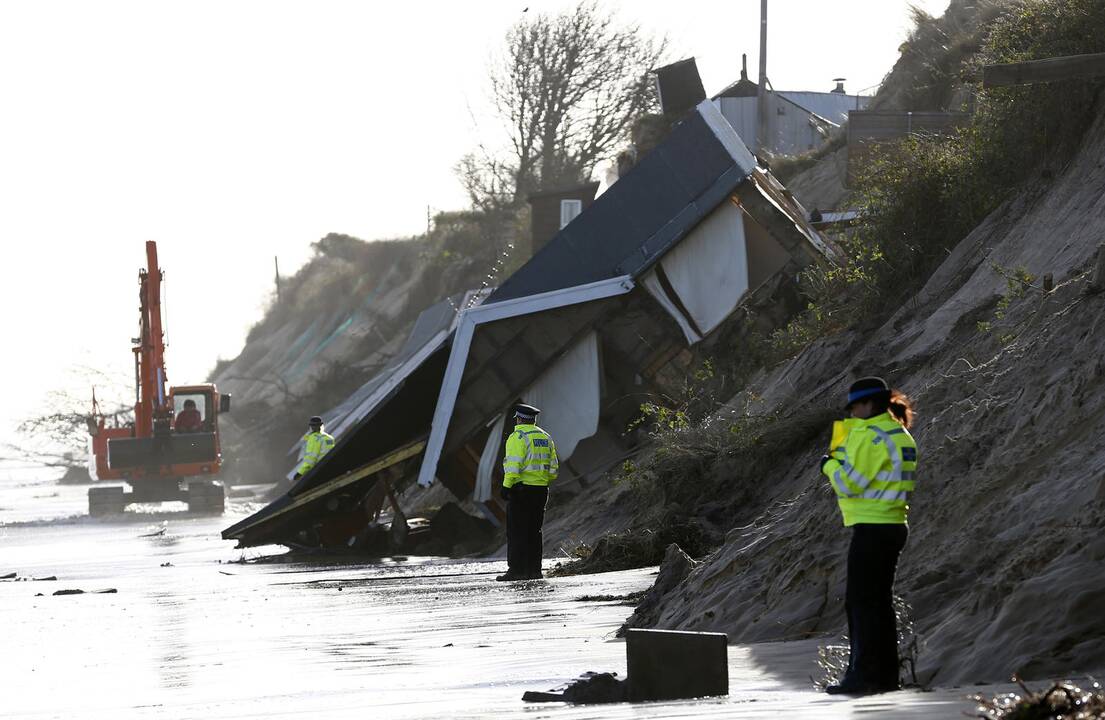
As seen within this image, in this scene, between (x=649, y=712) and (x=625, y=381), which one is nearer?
(x=649, y=712)

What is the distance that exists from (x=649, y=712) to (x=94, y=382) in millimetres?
83204

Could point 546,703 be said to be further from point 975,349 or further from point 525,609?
point 975,349

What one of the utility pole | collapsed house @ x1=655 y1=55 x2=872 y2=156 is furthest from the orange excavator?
the utility pole

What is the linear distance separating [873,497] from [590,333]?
15.7 metres

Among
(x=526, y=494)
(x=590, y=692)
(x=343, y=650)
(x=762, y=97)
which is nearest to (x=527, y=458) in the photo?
(x=526, y=494)

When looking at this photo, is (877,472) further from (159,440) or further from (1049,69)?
(159,440)

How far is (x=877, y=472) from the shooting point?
849 centimetres

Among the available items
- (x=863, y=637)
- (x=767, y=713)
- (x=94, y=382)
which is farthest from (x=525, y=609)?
(x=94, y=382)

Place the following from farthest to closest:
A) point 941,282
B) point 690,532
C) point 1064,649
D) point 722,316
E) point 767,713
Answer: point 722,316, point 941,282, point 690,532, point 1064,649, point 767,713

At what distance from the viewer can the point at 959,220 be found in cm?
2045

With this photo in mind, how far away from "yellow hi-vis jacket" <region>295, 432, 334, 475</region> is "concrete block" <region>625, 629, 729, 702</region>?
1660cm

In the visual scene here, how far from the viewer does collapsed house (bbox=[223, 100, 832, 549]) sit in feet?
78.3

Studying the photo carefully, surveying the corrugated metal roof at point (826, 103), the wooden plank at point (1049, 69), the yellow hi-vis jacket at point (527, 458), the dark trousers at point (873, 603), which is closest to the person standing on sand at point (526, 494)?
the yellow hi-vis jacket at point (527, 458)

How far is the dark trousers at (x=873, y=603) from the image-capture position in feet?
27.2
